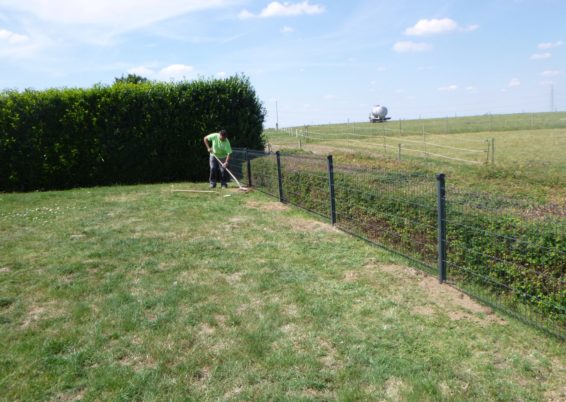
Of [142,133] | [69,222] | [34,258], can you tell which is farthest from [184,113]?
[34,258]

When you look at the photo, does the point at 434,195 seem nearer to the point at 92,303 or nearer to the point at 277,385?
the point at 277,385

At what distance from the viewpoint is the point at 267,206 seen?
959 cm

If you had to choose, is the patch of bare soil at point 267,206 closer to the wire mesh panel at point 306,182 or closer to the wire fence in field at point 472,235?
the wire mesh panel at point 306,182

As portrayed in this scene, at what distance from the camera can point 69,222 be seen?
8211 mm

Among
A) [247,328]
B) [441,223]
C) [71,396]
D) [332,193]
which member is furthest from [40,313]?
[332,193]

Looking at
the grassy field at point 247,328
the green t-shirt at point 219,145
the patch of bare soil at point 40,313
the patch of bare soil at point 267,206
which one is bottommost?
the grassy field at point 247,328

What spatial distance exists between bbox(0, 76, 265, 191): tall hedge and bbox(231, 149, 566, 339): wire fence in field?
30.5 ft

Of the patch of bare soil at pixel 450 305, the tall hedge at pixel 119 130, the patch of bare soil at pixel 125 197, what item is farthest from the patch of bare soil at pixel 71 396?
the tall hedge at pixel 119 130

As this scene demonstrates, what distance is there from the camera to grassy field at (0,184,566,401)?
9.97 ft

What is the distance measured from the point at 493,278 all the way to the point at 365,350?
1792 mm

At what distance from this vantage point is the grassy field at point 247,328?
3039 mm

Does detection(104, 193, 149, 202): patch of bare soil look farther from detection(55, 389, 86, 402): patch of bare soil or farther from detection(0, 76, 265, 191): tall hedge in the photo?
detection(55, 389, 86, 402): patch of bare soil

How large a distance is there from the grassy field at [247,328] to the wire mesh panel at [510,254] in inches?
9.6

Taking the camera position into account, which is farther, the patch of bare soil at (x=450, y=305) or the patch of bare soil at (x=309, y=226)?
the patch of bare soil at (x=309, y=226)
